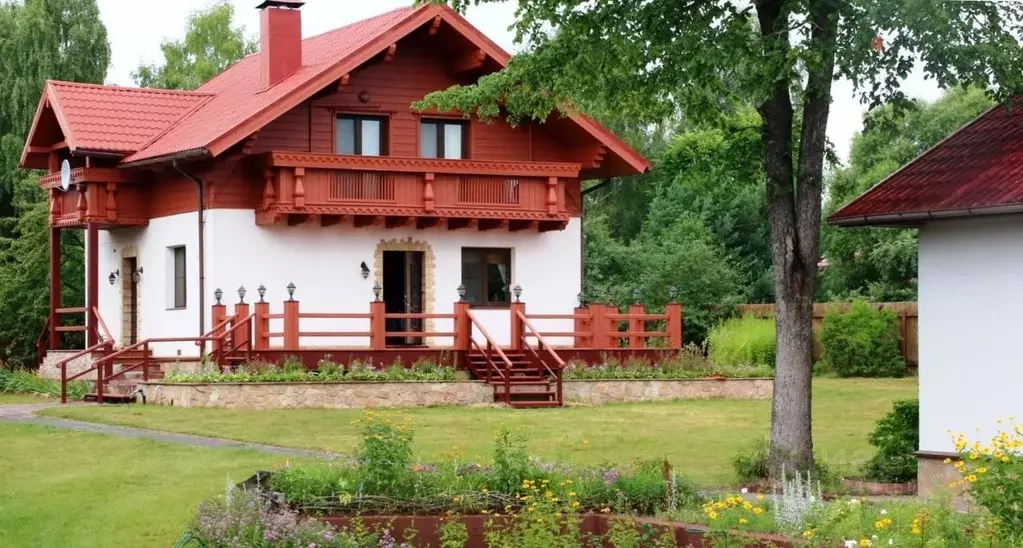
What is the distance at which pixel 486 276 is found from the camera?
113 feet

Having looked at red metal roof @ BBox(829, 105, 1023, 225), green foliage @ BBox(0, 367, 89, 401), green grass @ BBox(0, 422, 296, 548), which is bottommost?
green grass @ BBox(0, 422, 296, 548)

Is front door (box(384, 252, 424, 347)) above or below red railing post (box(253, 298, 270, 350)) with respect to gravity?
above

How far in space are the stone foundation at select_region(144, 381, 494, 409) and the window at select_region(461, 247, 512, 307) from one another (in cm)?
601

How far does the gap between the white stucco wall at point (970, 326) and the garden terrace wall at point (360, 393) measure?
1218 centimetres

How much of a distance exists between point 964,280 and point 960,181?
3.28 ft

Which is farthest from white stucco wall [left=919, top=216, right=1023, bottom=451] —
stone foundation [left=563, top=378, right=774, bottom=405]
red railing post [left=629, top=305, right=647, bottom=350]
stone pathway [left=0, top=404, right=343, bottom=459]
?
red railing post [left=629, top=305, right=647, bottom=350]

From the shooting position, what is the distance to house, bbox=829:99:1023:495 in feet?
52.9

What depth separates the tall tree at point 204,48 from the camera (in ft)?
198

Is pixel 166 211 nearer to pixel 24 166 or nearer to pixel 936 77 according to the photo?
pixel 24 166

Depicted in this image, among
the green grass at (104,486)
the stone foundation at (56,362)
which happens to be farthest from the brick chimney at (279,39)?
the green grass at (104,486)

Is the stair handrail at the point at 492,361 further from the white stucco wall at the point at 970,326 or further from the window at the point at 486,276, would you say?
the white stucco wall at the point at 970,326

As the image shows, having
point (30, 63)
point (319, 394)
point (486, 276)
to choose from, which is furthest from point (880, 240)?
point (30, 63)

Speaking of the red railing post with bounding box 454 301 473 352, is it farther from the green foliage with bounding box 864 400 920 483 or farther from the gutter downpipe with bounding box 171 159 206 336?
the green foliage with bounding box 864 400 920 483

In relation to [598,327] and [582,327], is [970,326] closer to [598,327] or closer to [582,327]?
[598,327]
